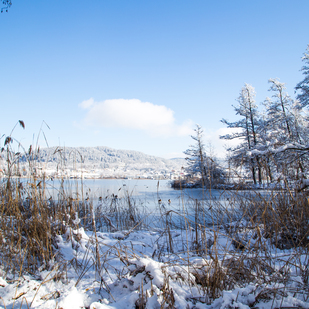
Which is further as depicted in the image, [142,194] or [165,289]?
[142,194]

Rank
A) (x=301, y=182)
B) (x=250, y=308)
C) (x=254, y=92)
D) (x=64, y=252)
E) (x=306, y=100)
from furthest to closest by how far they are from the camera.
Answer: (x=254, y=92)
(x=306, y=100)
(x=301, y=182)
(x=64, y=252)
(x=250, y=308)

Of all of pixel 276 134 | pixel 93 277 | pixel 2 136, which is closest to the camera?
pixel 93 277

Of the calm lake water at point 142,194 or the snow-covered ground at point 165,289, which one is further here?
the calm lake water at point 142,194

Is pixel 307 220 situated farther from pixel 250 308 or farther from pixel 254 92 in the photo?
pixel 254 92

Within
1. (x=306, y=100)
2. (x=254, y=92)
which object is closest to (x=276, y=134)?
(x=306, y=100)

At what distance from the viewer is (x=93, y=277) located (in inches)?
54.5

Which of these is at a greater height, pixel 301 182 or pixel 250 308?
pixel 301 182

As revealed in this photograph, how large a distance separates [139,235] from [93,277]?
144cm

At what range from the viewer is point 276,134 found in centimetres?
1077

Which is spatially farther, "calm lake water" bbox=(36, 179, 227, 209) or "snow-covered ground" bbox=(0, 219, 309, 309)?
"calm lake water" bbox=(36, 179, 227, 209)

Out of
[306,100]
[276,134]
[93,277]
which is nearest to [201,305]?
[93,277]

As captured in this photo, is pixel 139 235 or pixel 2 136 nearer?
pixel 2 136

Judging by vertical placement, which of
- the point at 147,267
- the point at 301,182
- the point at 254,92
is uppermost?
the point at 254,92

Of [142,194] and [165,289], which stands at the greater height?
[165,289]
